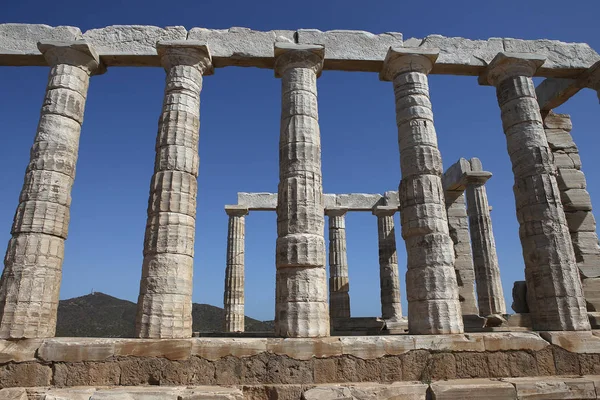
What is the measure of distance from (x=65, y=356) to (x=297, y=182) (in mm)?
6052

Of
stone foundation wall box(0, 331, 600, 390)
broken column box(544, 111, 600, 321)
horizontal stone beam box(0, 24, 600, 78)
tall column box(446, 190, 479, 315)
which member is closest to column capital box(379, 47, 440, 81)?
horizontal stone beam box(0, 24, 600, 78)

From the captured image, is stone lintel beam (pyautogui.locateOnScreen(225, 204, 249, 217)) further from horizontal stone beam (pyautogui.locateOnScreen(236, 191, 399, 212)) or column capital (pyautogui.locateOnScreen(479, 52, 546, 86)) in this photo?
column capital (pyautogui.locateOnScreen(479, 52, 546, 86))

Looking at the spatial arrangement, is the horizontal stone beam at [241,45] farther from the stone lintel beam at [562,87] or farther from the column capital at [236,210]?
the column capital at [236,210]

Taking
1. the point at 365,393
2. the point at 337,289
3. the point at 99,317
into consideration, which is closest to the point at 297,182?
the point at 365,393

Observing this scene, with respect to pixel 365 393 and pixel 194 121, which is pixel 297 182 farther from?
pixel 365 393

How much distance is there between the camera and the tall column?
18.5 meters

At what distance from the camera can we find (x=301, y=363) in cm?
845

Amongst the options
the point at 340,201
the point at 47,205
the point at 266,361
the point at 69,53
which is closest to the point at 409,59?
the point at 266,361

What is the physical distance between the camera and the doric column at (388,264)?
2164 centimetres

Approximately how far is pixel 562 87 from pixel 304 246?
10.3 meters

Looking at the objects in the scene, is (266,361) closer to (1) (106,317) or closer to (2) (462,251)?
(2) (462,251)

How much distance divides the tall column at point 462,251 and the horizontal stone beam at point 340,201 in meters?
3.63

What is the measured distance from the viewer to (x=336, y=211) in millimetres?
23094

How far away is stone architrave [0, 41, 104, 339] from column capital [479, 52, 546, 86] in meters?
11.1
